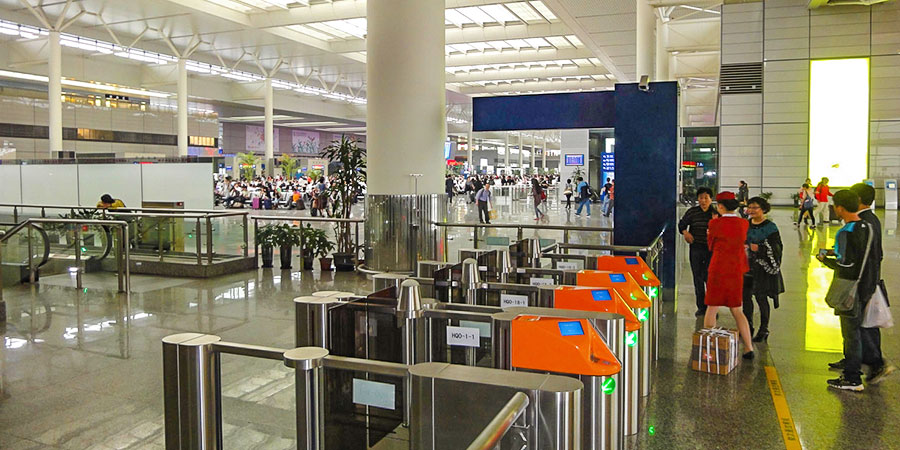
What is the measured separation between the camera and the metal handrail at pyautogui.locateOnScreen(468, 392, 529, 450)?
5.12ft

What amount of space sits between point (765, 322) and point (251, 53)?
86.3 ft

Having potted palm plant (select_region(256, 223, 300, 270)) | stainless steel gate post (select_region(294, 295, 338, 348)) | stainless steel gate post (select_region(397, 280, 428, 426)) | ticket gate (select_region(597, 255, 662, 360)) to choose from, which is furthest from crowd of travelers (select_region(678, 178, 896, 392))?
potted palm plant (select_region(256, 223, 300, 270))

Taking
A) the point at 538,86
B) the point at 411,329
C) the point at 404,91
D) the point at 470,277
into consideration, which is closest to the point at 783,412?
the point at 470,277

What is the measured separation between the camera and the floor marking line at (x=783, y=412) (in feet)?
14.2

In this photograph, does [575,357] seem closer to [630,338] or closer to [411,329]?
[411,329]

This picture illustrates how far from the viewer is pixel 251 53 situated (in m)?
29.0

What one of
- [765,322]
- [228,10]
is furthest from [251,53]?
[765,322]

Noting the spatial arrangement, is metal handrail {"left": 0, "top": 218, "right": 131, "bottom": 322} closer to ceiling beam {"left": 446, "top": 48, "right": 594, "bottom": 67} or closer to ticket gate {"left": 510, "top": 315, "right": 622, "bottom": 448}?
ticket gate {"left": 510, "top": 315, "right": 622, "bottom": 448}

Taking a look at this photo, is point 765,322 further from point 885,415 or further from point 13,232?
point 13,232

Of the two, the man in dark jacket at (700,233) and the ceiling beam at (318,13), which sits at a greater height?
the ceiling beam at (318,13)

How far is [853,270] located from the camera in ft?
17.4

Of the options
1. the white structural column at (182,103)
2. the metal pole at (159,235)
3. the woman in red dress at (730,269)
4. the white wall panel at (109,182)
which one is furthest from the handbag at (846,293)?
the white structural column at (182,103)

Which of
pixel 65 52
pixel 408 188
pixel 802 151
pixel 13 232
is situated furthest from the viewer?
pixel 65 52

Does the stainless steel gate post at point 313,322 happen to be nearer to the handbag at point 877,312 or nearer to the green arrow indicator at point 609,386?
the green arrow indicator at point 609,386
